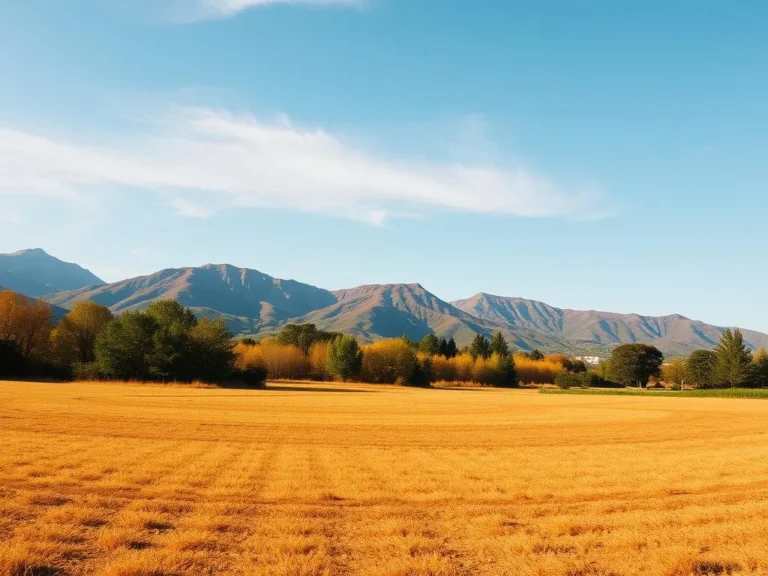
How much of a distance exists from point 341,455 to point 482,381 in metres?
143

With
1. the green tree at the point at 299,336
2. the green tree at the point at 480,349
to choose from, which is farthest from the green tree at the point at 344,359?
the green tree at the point at 480,349

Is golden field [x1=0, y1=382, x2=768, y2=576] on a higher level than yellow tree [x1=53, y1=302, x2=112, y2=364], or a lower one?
lower

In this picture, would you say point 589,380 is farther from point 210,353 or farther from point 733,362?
point 210,353

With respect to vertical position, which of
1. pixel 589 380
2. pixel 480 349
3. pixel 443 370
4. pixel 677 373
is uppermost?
pixel 480 349

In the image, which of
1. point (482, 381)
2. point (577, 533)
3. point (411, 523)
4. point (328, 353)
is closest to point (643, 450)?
point (577, 533)

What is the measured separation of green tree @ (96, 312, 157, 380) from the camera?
79.6 meters

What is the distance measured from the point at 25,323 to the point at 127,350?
26659 mm

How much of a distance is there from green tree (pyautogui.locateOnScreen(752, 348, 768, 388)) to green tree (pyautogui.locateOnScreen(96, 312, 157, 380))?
135m

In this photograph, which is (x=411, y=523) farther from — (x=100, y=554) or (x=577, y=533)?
(x=100, y=554)

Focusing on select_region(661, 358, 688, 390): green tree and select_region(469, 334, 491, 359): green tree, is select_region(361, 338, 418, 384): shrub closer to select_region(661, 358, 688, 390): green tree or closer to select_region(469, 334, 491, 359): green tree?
select_region(469, 334, 491, 359): green tree

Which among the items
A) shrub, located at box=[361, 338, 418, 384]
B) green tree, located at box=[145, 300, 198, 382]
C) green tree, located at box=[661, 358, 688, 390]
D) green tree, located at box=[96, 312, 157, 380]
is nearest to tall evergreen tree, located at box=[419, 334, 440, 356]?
shrub, located at box=[361, 338, 418, 384]

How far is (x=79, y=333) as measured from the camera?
97438 mm

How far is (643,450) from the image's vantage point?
83.1 ft

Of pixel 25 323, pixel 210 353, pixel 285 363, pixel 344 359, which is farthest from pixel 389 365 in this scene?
pixel 25 323
